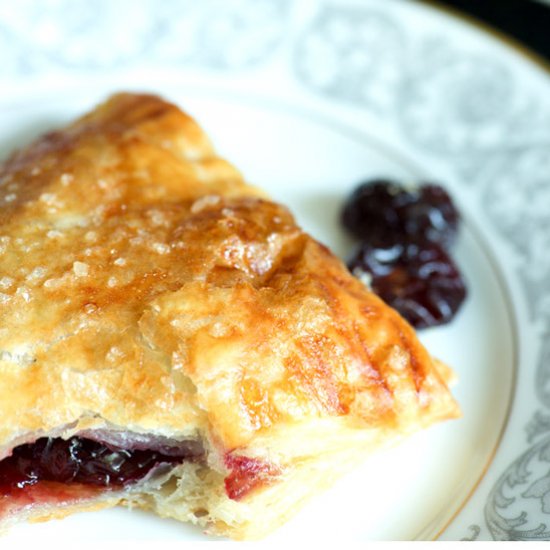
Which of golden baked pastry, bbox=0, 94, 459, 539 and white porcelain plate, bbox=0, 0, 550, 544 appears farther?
white porcelain plate, bbox=0, 0, 550, 544

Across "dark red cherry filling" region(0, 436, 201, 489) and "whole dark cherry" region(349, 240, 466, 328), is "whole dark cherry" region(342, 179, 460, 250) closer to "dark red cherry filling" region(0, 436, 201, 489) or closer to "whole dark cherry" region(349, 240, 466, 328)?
"whole dark cherry" region(349, 240, 466, 328)

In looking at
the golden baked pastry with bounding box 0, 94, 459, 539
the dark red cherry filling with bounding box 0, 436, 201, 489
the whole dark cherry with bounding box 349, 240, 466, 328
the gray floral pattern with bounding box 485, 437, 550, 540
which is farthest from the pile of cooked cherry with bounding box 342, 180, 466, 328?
the dark red cherry filling with bounding box 0, 436, 201, 489

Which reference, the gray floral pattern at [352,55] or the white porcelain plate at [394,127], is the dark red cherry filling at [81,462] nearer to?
the white porcelain plate at [394,127]

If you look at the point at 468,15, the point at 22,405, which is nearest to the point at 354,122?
the point at 468,15

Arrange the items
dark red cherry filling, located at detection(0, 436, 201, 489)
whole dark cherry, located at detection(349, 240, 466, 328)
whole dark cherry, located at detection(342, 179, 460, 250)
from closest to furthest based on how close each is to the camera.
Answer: dark red cherry filling, located at detection(0, 436, 201, 489), whole dark cherry, located at detection(349, 240, 466, 328), whole dark cherry, located at detection(342, 179, 460, 250)

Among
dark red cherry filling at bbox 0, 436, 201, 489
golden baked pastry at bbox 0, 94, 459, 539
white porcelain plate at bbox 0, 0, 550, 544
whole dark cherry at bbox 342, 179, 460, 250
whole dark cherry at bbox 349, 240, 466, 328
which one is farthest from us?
whole dark cherry at bbox 342, 179, 460, 250

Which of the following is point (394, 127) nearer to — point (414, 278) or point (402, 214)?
point (402, 214)

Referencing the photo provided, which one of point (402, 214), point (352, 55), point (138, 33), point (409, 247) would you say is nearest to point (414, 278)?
point (409, 247)

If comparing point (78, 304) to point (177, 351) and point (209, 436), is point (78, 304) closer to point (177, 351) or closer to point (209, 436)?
point (177, 351)
